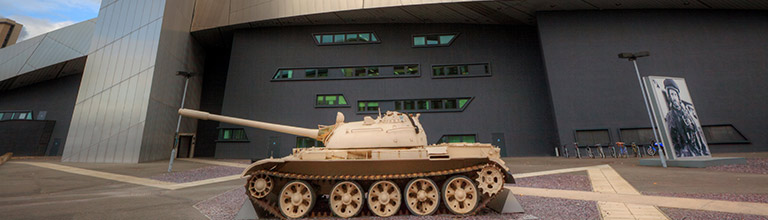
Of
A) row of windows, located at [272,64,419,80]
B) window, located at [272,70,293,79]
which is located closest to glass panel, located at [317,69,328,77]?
row of windows, located at [272,64,419,80]

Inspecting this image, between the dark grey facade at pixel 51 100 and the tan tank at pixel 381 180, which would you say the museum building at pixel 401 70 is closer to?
the dark grey facade at pixel 51 100

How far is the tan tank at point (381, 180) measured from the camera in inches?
174

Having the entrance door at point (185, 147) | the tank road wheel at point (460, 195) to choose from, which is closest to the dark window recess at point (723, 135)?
the tank road wheel at point (460, 195)

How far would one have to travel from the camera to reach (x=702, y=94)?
16328 millimetres

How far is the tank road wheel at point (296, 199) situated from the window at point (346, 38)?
54.4 ft

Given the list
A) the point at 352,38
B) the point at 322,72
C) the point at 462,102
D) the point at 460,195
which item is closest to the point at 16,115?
the point at 322,72

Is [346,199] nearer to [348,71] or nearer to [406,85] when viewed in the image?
[406,85]

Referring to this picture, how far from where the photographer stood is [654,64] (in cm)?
1706

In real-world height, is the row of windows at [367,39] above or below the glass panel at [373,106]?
above

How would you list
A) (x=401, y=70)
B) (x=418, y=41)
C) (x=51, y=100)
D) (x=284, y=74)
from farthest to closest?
(x=51, y=100) < (x=418, y=41) < (x=284, y=74) < (x=401, y=70)

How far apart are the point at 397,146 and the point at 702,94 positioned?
22181mm

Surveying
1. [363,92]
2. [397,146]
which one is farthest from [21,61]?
[397,146]

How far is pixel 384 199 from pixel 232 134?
1838cm

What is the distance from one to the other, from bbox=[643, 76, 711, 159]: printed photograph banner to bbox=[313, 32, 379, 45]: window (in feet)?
50.4
